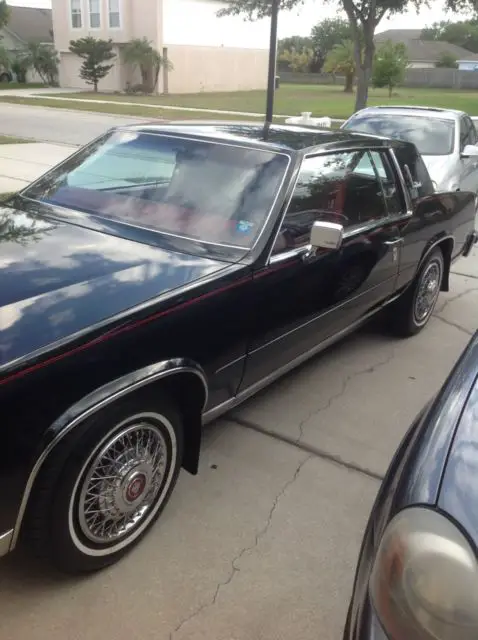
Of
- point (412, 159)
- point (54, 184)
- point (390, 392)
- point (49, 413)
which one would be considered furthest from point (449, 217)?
point (49, 413)

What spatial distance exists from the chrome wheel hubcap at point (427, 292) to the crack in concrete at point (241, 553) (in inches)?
85.7

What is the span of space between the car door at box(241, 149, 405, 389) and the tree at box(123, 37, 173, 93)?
119 ft

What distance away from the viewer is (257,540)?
2.76 meters

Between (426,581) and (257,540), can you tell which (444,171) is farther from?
(426,581)

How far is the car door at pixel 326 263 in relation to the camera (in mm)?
3193

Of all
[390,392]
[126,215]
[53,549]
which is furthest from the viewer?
[390,392]

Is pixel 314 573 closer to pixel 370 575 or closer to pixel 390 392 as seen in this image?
pixel 370 575

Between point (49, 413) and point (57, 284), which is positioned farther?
point (57, 284)

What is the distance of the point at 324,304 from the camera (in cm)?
367

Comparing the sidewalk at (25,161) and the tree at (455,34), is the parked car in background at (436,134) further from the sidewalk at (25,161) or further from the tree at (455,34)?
the tree at (455,34)

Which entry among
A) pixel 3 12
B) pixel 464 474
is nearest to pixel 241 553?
pixel 464 474

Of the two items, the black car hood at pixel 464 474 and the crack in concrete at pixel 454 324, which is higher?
the black car hood at pixel 464 474

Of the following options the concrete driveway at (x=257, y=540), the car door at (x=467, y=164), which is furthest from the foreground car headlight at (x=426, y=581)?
the car door at (x=467, y=164)

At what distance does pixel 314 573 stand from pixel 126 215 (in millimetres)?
1948
